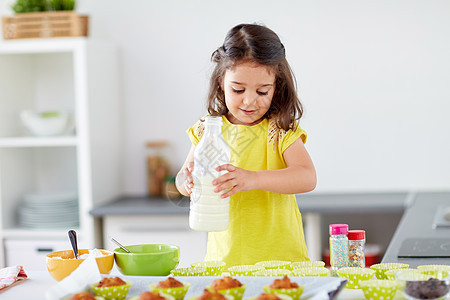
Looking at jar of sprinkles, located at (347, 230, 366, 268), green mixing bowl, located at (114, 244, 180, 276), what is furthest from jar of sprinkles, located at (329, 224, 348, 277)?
green mixing bowl, located at (114, 244, 180, 276)

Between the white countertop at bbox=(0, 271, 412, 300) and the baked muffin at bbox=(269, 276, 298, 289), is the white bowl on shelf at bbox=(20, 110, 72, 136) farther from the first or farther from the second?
the baked muffin at bbox=(269, 276, 298, 289)

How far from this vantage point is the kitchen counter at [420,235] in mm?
1657

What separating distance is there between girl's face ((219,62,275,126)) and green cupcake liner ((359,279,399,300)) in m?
0.59

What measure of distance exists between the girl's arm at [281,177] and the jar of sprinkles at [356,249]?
22cm

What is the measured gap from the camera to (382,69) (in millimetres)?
3377

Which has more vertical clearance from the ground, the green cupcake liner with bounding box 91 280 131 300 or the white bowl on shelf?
the white bowl on shelf

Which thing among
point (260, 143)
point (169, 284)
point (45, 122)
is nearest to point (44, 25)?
point (45, 122)

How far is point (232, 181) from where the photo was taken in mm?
1479

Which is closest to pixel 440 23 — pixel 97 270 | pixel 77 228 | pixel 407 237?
pixel 407 237

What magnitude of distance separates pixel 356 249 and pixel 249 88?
18.3 inches

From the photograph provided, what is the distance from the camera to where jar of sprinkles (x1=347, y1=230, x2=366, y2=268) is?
4.91 ft

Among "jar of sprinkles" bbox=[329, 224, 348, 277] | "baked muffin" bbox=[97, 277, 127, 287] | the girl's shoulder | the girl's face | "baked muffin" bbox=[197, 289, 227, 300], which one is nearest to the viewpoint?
"baked muffin" bbox=[197, 289, 227, 300]

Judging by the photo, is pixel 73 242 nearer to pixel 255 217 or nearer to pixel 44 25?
pixel 255 217

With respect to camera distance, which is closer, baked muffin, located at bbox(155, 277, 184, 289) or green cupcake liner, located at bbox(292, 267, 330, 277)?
baked muffin, located at bbox(155, 277, 184, 289)
